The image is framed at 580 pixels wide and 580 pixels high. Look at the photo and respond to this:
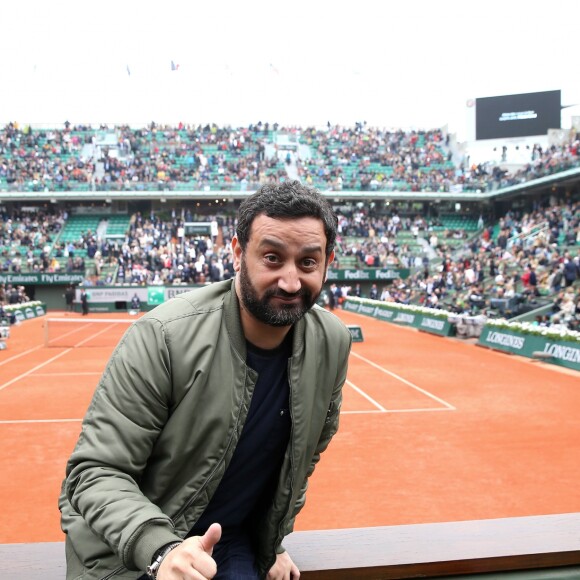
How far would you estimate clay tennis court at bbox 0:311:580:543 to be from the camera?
6.33 m

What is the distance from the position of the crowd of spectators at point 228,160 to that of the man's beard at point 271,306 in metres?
39.8

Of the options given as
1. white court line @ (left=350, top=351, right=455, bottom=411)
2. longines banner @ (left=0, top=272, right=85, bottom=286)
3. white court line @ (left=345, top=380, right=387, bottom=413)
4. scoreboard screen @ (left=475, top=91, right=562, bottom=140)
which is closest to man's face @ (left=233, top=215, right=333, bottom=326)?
white court line @ (left=345, top=380, right=387, bottom=413)

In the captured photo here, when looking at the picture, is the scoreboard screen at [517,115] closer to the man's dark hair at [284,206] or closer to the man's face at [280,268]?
the man's dark hair at [284,206]

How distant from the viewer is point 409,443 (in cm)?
887

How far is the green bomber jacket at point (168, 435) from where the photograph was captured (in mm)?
1701

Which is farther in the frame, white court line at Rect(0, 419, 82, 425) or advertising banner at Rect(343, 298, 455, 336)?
advertising banner at Rect(343, 298, 455, 336)

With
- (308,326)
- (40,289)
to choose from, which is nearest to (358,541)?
(308,326)

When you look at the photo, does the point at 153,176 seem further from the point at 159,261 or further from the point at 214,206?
the point at 159,261

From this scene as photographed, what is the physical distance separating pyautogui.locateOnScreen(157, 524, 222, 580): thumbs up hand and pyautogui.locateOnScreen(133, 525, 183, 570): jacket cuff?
0.16ft

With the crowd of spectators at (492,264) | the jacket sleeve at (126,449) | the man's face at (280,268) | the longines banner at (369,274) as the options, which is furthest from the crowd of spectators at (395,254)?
the jacket sleeve at (126,449)

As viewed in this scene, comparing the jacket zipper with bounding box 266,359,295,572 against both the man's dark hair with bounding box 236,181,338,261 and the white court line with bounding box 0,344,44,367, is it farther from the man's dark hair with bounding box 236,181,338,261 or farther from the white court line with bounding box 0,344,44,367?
the white court line with bounding box 0,344,44,367

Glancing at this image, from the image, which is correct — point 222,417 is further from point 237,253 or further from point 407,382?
point 407,382

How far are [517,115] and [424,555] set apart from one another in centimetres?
5328

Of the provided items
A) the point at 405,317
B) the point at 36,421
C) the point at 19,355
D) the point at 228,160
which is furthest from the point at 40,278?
the point at 36,421
